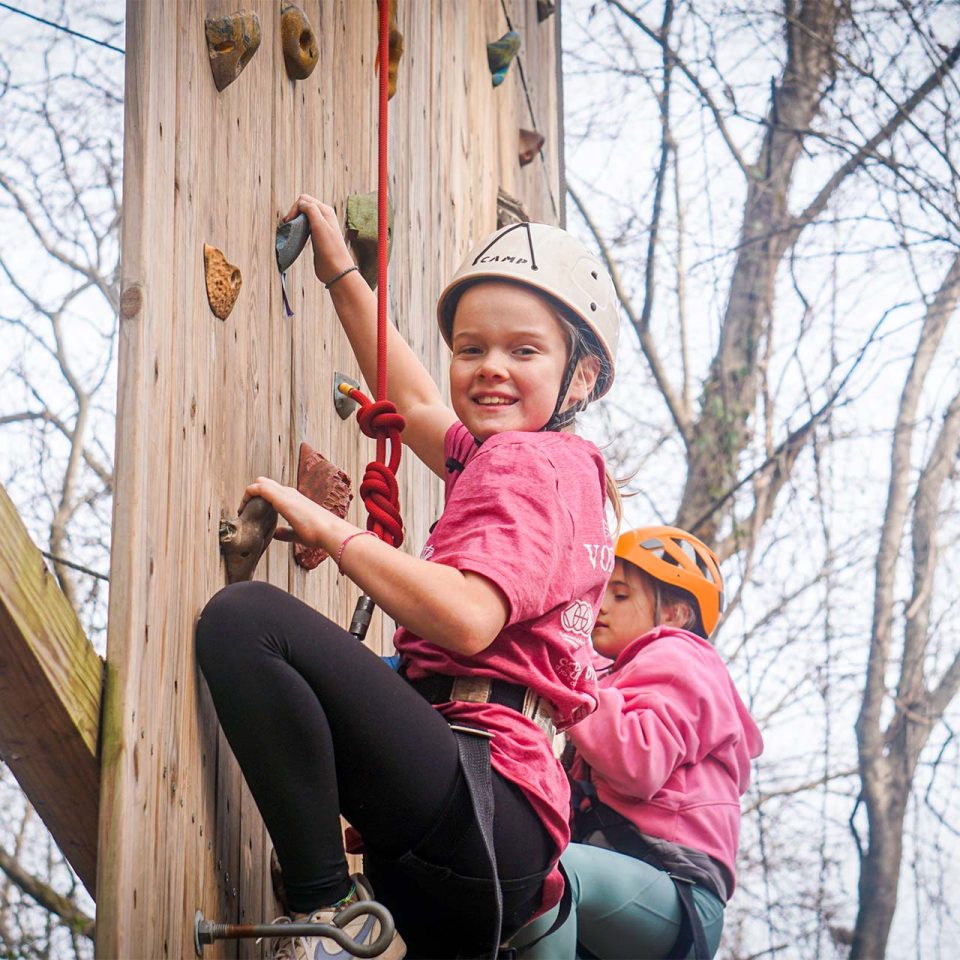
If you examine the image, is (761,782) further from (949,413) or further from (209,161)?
(209,161)

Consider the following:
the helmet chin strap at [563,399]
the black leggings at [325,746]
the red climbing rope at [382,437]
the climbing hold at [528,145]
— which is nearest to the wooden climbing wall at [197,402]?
the black leggings at [325,746]

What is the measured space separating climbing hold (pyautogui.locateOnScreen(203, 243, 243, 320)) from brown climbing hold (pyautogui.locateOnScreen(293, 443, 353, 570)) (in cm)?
41

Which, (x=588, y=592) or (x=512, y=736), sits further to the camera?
(x=588, y=592)

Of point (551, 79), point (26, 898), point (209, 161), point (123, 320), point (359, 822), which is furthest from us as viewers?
point (551, 79)

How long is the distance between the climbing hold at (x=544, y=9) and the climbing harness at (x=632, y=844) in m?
5.02

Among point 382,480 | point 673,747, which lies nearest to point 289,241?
point 382,480

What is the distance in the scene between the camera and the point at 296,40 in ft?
8.49

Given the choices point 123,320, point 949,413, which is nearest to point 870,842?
point 949,413

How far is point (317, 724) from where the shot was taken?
192 cm

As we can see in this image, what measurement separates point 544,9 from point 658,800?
5.21 metres

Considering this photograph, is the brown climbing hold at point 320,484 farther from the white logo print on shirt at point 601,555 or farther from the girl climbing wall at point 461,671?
the white logo print on shirt at point 601,555

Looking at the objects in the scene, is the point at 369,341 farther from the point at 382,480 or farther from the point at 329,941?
the point at 329,941

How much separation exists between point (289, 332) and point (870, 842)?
887 centimetres

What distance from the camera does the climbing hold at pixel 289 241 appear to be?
2.52 metres
